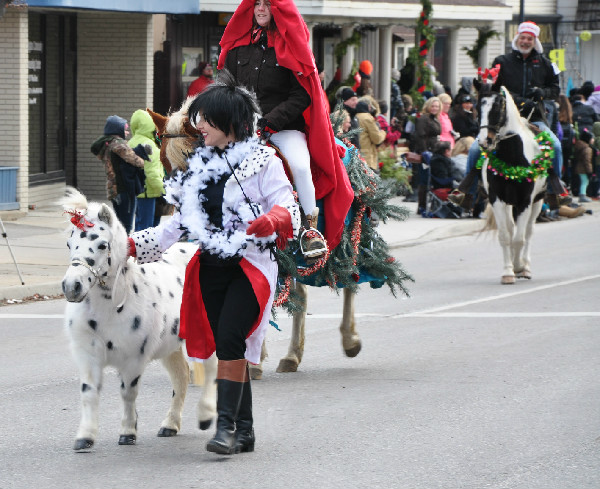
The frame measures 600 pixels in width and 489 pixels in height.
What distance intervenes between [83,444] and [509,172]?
8.87 metres

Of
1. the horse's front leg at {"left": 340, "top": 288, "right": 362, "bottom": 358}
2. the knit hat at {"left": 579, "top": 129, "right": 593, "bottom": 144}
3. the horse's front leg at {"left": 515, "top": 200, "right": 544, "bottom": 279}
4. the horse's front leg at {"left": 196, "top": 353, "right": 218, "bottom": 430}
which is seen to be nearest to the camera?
the horse's front leg at {"left": 196, "top": 353, "right": 218, "bottom": 430}

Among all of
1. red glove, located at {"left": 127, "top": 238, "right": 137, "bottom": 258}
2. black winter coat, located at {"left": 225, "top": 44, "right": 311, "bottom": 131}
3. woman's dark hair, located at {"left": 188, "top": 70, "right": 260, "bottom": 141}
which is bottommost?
red glove, located at {"left": 127, "top": 238, "right": 137, "bottom": 258}

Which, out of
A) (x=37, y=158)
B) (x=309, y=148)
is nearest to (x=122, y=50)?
(x=37, y=158)

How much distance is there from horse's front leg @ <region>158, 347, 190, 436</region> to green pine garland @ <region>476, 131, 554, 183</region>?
8.05 meters

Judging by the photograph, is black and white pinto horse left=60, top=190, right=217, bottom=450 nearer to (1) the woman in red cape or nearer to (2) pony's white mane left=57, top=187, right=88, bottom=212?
(2) pony's white mane left=57, top=187, right=88, bottom=212

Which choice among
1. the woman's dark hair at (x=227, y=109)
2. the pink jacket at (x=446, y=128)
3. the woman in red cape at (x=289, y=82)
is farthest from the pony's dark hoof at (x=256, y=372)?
the pink jacket at (x=446, y=128)

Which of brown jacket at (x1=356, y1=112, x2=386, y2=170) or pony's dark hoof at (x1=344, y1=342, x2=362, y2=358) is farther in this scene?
brown jacket at (x1=356, y1=112, x2=386, y2=170)

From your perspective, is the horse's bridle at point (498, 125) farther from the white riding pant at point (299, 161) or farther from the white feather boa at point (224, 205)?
the white feather boa at point (224, 205)

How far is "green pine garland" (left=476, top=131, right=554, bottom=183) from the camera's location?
1479 cm

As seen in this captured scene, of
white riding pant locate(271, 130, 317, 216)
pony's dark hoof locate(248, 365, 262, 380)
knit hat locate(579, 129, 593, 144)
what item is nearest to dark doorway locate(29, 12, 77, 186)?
knit hat locate(579, 129, 593, 144)

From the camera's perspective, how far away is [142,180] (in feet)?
53.7

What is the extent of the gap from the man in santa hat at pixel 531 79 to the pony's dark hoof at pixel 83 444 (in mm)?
9559

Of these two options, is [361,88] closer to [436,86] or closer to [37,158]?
[436,86]

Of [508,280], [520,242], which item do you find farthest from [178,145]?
[520,242]
